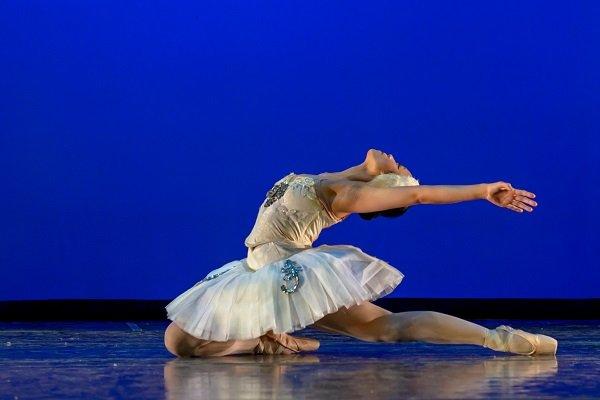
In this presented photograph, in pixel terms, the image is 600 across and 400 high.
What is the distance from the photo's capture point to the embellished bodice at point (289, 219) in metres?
3.16

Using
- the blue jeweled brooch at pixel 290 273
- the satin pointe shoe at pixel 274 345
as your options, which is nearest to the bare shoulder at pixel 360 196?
the blue jeweled brooch at pixel 290 273

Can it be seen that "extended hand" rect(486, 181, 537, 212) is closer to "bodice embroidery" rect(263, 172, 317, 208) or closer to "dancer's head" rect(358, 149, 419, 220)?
"dancer's head" rect(358, 149, 419, 220)

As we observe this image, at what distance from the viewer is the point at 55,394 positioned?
2.10 meters

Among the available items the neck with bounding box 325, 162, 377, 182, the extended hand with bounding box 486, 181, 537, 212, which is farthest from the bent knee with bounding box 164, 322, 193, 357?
the extended hand with bounding box 486, 181, 537, 212

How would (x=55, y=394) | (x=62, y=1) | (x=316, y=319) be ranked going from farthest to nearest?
(x=62, y=1) → (x=316, y=319) → (x=55, y=394)

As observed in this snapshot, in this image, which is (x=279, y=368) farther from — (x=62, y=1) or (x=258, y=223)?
(x=62, y=1)

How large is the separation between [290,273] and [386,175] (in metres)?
0.47

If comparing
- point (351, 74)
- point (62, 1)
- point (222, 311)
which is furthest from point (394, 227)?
point (222, 311)

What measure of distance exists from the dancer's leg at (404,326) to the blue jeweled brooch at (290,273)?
20 cm

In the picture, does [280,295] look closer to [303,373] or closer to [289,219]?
[289,219]

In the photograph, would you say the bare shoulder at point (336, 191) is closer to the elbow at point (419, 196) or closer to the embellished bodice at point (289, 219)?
the embellished bodice at point (289, 219)

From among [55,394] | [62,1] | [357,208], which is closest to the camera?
[55,394]

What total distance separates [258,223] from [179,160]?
2092 millimetres

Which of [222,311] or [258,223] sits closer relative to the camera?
[222,311]
